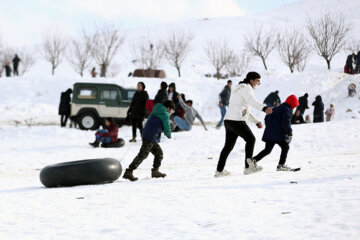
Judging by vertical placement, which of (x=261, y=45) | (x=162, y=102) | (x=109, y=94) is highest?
(x=261, y=45)

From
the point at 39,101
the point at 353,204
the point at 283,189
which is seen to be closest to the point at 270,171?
the point at 283,189

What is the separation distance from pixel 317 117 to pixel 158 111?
1211 centimetres

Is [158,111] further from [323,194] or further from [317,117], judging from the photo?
[317,117]

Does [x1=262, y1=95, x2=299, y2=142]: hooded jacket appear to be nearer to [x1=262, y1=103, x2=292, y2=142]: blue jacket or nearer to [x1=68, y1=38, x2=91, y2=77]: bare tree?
[x1=262, y1=103, x2=292, y2=142]: blue jacket

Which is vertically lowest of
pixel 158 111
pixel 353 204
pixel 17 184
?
pixel 17 184

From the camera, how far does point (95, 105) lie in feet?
56.9

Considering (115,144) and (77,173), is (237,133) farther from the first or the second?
(115,144)

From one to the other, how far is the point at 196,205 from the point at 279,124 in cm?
271

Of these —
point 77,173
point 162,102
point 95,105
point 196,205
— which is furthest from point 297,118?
point 196,205

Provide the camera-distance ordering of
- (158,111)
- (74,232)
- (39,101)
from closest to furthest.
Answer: (74,232) → (158,111) → (39,101)

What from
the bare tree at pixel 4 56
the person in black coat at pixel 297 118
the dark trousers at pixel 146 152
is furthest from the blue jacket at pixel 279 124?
the bare tree at pixel 4 56

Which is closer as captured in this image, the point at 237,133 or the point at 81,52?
the point at 237,133

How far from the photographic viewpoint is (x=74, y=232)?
407cm

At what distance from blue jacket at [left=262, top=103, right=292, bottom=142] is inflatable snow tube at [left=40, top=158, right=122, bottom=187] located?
8.49 feet
